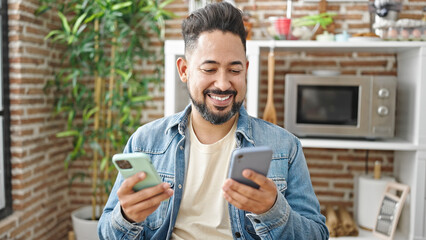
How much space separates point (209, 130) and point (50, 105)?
171 cm

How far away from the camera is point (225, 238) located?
4.51 feet

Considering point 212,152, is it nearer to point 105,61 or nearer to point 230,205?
point 230,205

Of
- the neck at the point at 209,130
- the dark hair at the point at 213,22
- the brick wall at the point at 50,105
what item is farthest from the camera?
the brick wall at the point at 50,105

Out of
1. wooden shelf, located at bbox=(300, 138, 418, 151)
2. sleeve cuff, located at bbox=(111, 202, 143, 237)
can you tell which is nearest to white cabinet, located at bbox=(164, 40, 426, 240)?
wooden shelf, located at bbox=(300, 138, 418, 151)

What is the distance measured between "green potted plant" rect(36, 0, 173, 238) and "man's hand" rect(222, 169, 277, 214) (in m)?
1.66

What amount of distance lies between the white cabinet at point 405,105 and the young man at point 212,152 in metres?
0.87

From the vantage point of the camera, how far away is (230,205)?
1.36m

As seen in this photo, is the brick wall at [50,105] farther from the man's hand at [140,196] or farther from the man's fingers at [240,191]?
the man's fingers at [240,191]

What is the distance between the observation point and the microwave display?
7.80 feet

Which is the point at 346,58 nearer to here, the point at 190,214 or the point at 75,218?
the point at 190,214

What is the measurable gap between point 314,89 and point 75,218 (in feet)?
5.73

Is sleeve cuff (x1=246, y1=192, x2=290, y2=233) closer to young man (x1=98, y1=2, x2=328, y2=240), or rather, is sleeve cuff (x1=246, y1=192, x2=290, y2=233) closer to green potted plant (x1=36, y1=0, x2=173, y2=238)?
young man (x1=98, y1=2, x2=328, y2=240)

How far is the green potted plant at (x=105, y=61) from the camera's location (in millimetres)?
2555

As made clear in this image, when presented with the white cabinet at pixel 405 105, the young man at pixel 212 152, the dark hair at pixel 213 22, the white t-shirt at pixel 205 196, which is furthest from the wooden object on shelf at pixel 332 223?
the dark hair at pixel 213 22
